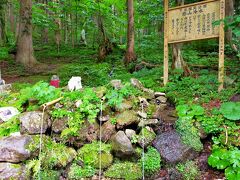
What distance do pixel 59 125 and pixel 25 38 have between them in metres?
7.89

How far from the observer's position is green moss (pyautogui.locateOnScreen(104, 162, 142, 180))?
427 centimetres

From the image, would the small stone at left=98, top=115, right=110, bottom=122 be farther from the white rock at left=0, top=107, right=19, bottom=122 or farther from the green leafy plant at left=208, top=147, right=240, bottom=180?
the green leafy plant at left=208, top=147, right=240, bottom=180

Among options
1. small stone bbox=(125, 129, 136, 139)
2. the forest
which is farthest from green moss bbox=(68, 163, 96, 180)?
small stone bbox=(125, 129, 136, 139)

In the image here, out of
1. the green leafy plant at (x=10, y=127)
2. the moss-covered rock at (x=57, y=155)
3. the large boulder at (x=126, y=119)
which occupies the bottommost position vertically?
the moss-covered rock at (x=57, y=155)

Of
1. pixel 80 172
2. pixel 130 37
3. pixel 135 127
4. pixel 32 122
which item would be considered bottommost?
pixel 80 172

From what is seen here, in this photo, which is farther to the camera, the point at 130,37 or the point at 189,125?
the point at 130,37

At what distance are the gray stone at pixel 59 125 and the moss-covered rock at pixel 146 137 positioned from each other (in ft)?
4.96

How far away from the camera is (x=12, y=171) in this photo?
4094mm

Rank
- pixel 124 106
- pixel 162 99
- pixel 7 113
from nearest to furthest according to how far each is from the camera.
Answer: pixel 124 106
pixel 7 113
pixel 162 99

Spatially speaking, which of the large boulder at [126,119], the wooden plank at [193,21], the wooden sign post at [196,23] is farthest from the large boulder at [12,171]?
the wooden plank at [193,21]

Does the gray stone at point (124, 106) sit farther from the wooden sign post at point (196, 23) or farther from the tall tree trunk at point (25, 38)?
the tall tree trunk at point (25, 38)

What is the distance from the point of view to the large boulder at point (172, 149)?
14.2ft

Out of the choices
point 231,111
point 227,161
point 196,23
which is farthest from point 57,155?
point 196,23

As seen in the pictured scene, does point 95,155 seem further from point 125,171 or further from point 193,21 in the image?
point 193,21
